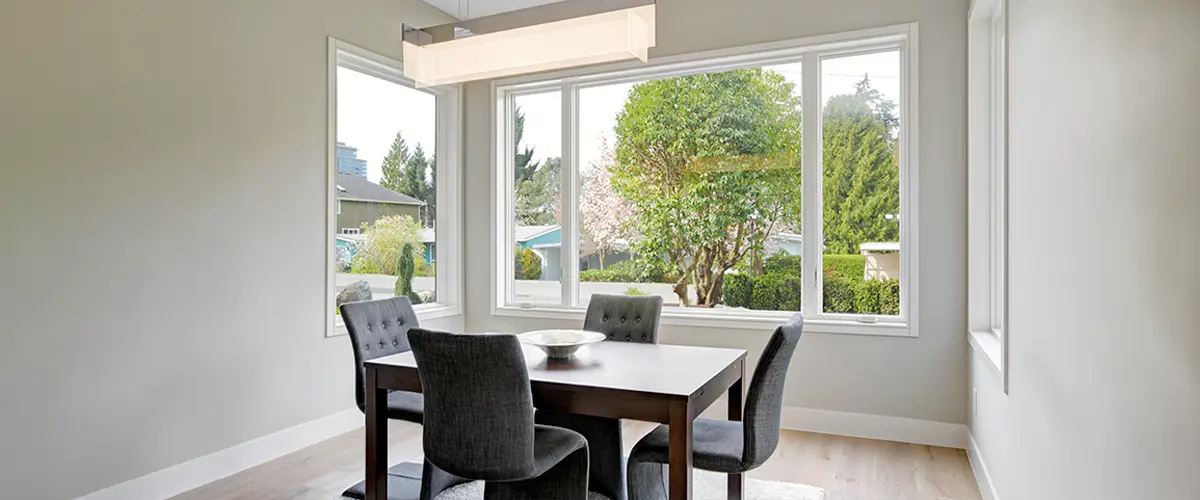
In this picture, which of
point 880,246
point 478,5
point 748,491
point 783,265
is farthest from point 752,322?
point 478,5

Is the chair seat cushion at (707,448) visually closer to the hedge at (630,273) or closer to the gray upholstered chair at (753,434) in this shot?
the gray upholstered chair at (753,434)

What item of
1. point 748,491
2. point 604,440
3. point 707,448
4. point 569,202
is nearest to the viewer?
point 707,448

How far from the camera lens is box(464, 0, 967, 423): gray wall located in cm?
384

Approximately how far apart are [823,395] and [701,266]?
1099 millimetres

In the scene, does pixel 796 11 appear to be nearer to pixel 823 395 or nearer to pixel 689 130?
pixel 689 130

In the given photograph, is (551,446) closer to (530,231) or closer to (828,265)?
(828,265)

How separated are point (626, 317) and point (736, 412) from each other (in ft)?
2.64

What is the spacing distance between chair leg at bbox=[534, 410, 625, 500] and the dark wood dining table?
11.7 inches
